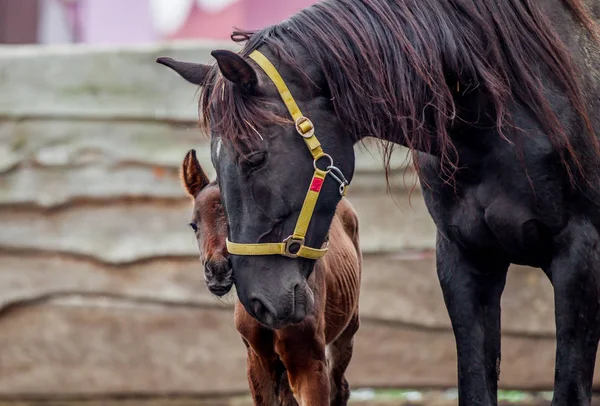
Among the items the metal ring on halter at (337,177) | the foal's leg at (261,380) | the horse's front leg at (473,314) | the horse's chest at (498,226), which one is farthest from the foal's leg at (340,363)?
the metal ring on halter at (337,177)

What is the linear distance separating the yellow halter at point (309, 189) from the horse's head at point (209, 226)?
15.4 inches

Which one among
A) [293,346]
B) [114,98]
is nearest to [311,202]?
[293,346]

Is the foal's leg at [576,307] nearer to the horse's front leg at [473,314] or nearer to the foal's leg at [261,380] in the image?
the horse's front leg at [473,314]

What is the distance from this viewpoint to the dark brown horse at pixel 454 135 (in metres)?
2.49

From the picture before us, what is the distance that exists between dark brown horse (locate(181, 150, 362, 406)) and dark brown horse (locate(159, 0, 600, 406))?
0.48 meters

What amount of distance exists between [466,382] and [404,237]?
2.87 metres

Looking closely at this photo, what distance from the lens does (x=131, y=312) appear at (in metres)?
5.99

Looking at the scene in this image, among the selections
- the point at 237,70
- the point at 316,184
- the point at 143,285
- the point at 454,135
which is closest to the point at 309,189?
the point at 316,184

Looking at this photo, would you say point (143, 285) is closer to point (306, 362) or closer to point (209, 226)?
point (306, 362)

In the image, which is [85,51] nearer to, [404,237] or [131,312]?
[131,312]

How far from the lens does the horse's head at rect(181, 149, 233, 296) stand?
289 centimetres

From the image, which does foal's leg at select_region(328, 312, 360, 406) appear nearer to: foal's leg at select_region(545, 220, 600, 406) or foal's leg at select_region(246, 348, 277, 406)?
foal's leg at select_region(246, 348, 277, 406)

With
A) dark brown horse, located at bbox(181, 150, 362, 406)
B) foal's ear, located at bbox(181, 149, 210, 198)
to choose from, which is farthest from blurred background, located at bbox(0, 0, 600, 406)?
foal's ear, located at bbox(181, 149, 210, 198)

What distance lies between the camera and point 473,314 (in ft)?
10.2
